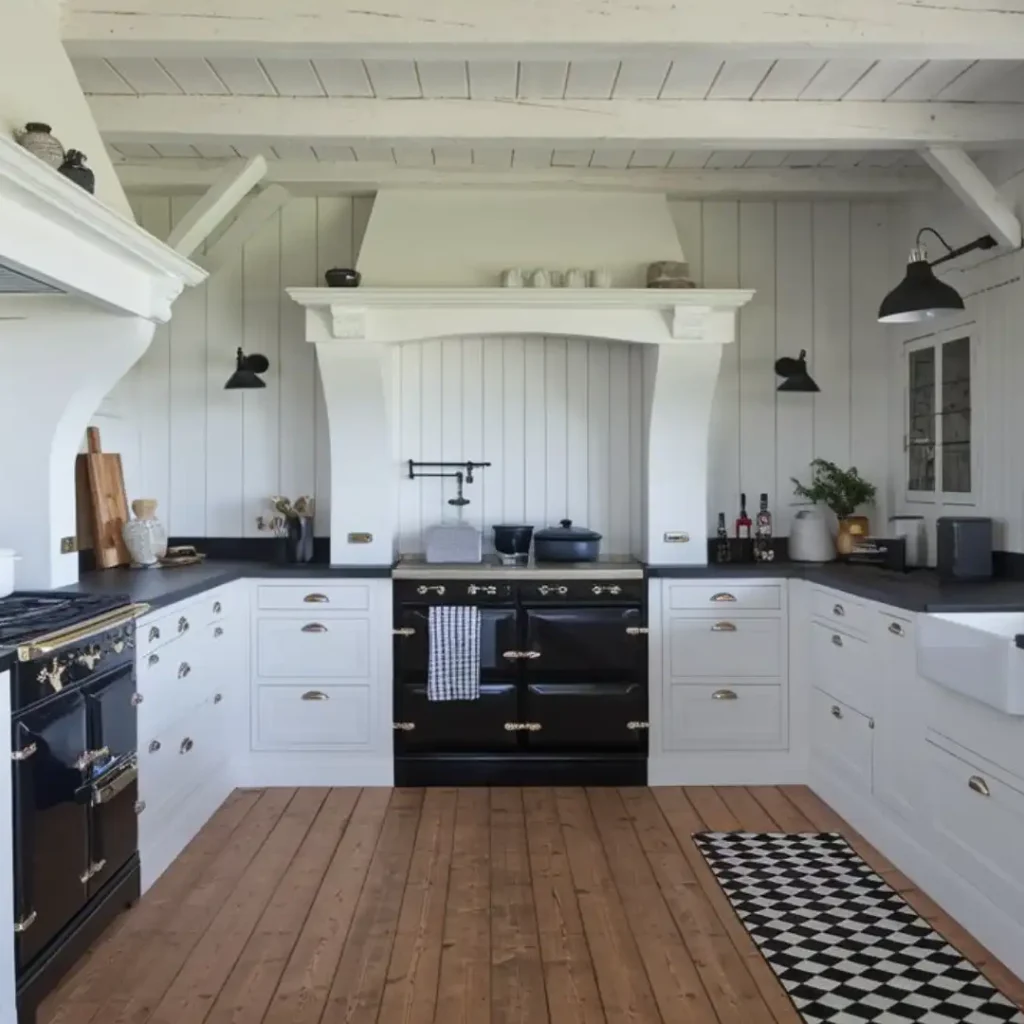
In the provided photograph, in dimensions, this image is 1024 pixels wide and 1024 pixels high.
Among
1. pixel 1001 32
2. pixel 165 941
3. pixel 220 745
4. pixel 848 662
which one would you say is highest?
pixel 1001 32

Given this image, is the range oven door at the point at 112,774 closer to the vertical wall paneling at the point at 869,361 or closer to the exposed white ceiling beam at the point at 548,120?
the exposed white ceiling beam at the point at 548,120

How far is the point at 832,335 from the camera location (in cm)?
461

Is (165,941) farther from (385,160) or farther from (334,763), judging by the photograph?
(385,160)

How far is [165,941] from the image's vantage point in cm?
268

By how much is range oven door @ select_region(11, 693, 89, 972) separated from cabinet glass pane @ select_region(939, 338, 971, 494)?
336cm

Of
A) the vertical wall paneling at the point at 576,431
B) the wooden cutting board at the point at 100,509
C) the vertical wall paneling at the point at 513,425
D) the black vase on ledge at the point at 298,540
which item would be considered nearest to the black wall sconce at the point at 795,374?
the vertical wall paneling at the point at 576,431

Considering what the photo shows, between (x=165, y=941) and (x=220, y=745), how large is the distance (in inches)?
47.3

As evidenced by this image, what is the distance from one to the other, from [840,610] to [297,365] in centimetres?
→ 265

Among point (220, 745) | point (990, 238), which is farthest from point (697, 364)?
point (220, 745)

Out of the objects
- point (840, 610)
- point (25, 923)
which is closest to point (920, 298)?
point (840, 610)

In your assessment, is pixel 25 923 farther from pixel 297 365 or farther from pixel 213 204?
pixel 297 365

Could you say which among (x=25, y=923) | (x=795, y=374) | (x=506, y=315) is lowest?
(x=25, y=923)

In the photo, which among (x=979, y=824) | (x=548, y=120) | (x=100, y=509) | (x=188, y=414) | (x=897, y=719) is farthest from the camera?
(x=188, y=414)

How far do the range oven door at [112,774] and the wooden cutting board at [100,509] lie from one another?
1319 mm
